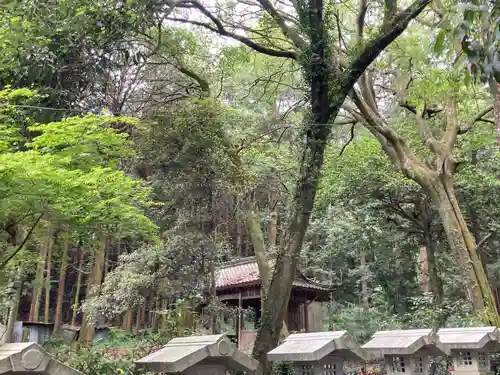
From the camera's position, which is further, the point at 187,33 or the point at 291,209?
the point at 187,33

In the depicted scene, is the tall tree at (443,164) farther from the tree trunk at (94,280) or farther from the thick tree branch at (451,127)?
the tree trunk at (94,280)

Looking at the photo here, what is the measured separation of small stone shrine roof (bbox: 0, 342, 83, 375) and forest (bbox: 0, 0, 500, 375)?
9.21 feet

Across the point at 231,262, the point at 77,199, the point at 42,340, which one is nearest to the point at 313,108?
the point at 77,199

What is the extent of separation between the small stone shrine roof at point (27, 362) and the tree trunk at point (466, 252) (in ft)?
27.8

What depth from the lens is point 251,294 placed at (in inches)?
583

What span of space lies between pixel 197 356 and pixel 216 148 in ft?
19.3

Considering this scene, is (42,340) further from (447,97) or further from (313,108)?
(447,97)

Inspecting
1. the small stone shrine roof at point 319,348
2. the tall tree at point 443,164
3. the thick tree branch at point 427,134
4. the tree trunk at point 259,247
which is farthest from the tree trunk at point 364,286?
the small stone shrine roof at point 319,348

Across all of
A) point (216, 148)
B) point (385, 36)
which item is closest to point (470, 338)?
point (385, 36)

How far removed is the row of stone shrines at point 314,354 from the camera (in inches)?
107

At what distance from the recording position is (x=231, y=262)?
52.9 ft

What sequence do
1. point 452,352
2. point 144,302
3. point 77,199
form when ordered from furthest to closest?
point 144,302
point 77,199
point 452,352

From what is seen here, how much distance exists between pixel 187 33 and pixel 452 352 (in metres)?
7.61

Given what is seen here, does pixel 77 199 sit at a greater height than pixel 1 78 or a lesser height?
lesser
